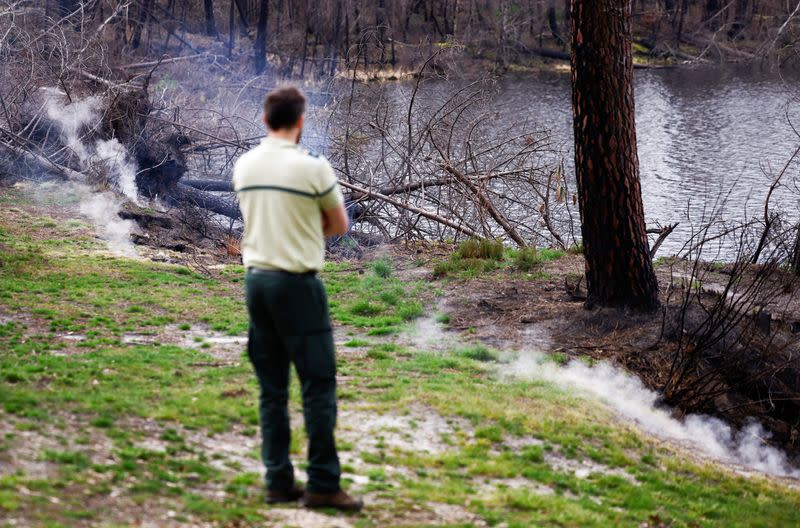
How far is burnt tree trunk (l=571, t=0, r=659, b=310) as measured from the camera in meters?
9.84

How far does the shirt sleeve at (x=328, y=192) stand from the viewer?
15.3 ft

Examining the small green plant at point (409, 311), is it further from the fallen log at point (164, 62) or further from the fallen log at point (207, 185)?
the fallen log at point (164, 62)

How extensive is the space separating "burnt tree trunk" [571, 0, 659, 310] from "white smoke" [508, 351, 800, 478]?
1405 millimetres

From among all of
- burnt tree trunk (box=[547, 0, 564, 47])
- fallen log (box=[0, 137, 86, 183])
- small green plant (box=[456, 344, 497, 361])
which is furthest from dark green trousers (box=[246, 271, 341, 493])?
burnt tree trunk (box=[547, 0, 564, 47])

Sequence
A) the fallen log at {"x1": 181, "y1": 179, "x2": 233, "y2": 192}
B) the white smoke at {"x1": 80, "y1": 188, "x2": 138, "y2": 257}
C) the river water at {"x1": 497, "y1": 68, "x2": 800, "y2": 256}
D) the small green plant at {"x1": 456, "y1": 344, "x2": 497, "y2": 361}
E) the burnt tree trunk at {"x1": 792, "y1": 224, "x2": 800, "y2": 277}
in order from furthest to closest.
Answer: the river water at {"x1": 497, "y1": 68, "x2": 800, "y2": 256}
the fallen log at {"x1": 181, "y1": 179, "x2": 233, "y2": 192}
the white smoke at {"x1": 80, "y1": 188, "x2": 138, "y2": 257}
the burnt tree trunk at {"x1": 792, "y1": 224, "x2": 800, "y2": 277}
the small green plant at {"x1": 456, "y1": 344, "x2": 497, "y2": 361}

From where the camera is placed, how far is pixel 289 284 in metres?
4.64

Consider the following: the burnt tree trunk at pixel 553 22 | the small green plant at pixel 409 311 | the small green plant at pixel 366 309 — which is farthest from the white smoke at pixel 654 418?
the burnt tree trunk at pixel 553 22

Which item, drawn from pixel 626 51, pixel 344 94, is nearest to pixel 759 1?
pixel 344 94

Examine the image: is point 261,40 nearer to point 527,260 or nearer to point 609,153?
point 527,260

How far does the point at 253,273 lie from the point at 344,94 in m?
15.4

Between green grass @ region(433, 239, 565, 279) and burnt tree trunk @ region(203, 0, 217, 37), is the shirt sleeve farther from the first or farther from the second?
burnt tree trunk @ region(203, 0, 217, 37)

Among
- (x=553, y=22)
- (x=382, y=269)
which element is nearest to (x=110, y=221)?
(x=382, y=269)

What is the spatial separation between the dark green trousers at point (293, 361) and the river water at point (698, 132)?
1336cm

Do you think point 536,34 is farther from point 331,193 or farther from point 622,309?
point 331,193
